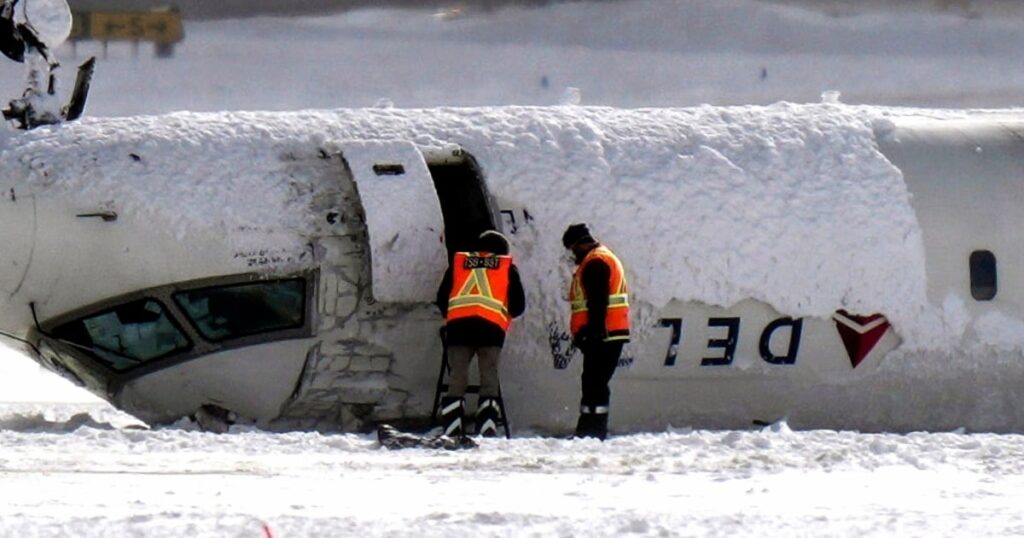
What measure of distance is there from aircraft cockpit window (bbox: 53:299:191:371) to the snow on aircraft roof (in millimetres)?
594

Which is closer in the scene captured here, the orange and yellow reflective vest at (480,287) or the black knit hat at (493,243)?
the orange and yellow reflective vest at (480,287)

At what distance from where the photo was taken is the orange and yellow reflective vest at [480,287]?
1355 cm

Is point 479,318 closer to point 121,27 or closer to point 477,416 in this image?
point 477,416

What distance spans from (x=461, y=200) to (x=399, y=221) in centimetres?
99

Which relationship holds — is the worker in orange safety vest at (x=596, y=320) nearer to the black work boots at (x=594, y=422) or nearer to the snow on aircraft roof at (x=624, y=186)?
the black work boots at (x=594, y=422)

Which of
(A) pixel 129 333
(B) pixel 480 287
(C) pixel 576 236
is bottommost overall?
(A) pixel 129 333

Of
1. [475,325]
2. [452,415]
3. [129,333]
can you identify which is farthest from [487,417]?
[129,333]

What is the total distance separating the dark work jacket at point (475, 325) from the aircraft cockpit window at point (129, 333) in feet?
5.49

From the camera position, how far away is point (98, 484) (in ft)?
34.9

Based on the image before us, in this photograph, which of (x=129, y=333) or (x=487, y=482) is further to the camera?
(x=129, y=333)

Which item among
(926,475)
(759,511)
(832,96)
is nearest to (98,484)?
(759,511)

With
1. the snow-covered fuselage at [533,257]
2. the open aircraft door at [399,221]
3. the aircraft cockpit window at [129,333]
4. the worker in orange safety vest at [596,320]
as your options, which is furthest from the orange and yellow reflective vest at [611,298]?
the aircraft cockpit window at [129,333]

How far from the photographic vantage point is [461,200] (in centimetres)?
1473

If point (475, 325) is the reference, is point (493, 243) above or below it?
above
